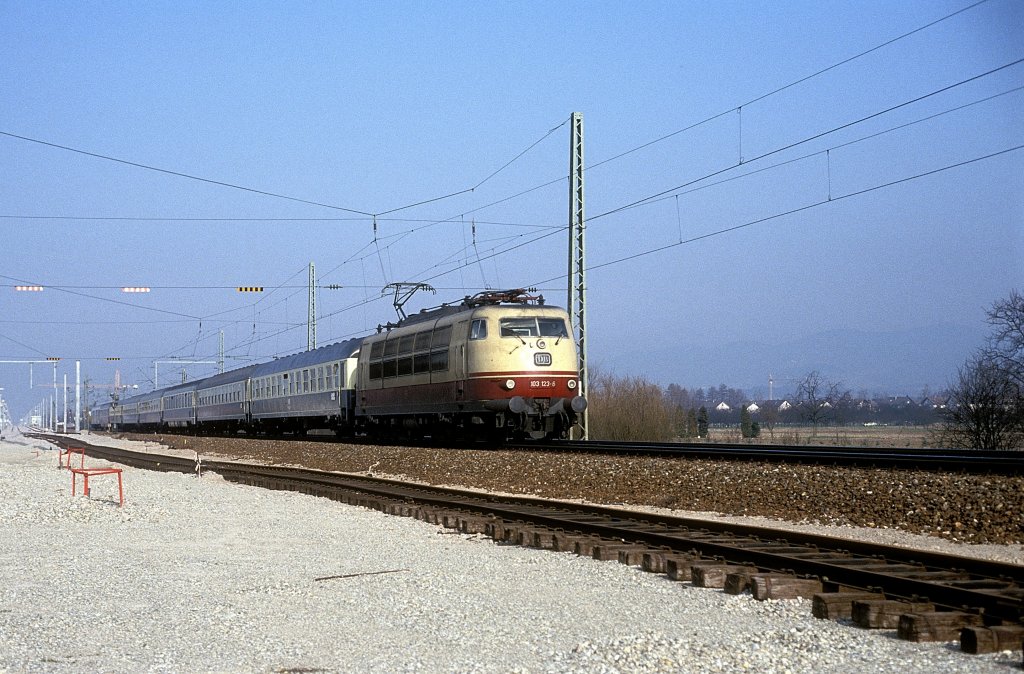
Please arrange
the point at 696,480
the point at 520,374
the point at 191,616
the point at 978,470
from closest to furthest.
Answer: the point at 191,616, the point at 978,470, the point at 696,480, the point at 520,374

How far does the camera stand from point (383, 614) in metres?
8.43

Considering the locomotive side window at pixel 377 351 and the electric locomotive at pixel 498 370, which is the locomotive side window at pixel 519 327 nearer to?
the electric locomotive at pixel 498 370

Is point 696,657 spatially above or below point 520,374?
below

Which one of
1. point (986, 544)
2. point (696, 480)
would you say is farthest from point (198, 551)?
point (986, 544)

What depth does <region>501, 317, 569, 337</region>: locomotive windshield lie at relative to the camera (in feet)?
87.8

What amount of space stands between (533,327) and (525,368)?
126cm

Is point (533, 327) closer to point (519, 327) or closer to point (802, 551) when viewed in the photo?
point (519, 327)

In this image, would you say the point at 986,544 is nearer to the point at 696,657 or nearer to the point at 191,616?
the point at 696,657

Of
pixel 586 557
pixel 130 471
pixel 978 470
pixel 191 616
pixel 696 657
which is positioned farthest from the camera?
pixel 130 471

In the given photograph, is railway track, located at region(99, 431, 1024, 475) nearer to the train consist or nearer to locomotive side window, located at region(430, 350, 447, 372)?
the train consist

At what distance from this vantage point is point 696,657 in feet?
21.6

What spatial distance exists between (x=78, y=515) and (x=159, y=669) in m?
11.3

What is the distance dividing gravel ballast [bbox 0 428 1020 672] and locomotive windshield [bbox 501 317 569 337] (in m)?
12.8

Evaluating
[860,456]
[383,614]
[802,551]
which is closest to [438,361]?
[860,456]
